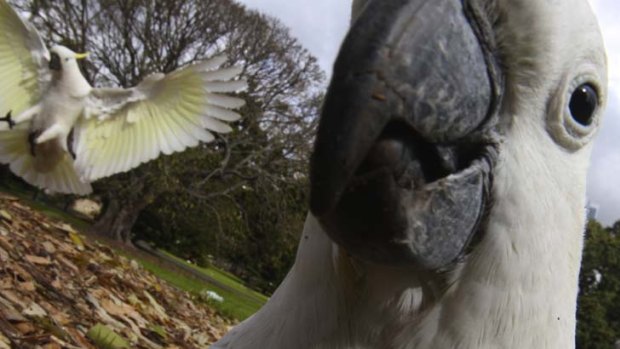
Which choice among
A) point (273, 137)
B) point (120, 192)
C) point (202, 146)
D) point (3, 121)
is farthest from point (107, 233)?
point (3, 121)

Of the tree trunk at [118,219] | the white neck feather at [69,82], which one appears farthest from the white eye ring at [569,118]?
the tree trunk at [118,219]

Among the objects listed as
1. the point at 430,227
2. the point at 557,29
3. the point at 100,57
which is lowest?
the point at 430,227

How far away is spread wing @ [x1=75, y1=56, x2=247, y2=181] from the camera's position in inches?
174

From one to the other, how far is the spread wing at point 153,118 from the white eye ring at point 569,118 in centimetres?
310

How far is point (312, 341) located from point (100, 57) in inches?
624

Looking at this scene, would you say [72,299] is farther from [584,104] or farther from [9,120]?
[584,104]

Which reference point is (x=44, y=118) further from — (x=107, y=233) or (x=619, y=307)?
(x=619, y=307)

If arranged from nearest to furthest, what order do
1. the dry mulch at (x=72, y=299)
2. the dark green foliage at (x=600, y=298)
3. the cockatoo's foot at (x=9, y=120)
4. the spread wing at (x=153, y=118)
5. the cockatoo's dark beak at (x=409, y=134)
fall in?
the cockatoo's dark beak at (x=409, y=134) → the dry mulch at (x=72, y=299) → the cockatoo's foot at (x=9, y=120) → the spread wing at (x=153, y=118) → the dark green foliage at (x=600, y=298)

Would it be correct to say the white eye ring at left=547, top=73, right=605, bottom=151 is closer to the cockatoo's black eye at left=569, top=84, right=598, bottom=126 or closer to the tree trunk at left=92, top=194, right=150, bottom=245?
the cockatoo's black eye at left=569, top=84, right=598, bottom=126

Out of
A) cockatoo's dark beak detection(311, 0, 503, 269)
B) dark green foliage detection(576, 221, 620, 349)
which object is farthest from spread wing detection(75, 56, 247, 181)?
dark green foliage detection(576, 221, 620, 349)

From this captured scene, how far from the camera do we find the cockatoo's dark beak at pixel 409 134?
3.63 feet

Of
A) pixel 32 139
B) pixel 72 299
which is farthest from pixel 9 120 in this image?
pixel 72 299

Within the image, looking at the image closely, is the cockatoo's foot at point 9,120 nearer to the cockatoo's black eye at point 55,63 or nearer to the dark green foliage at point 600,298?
the cockatoo's black eye at point 55,63

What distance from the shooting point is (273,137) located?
17.1m
